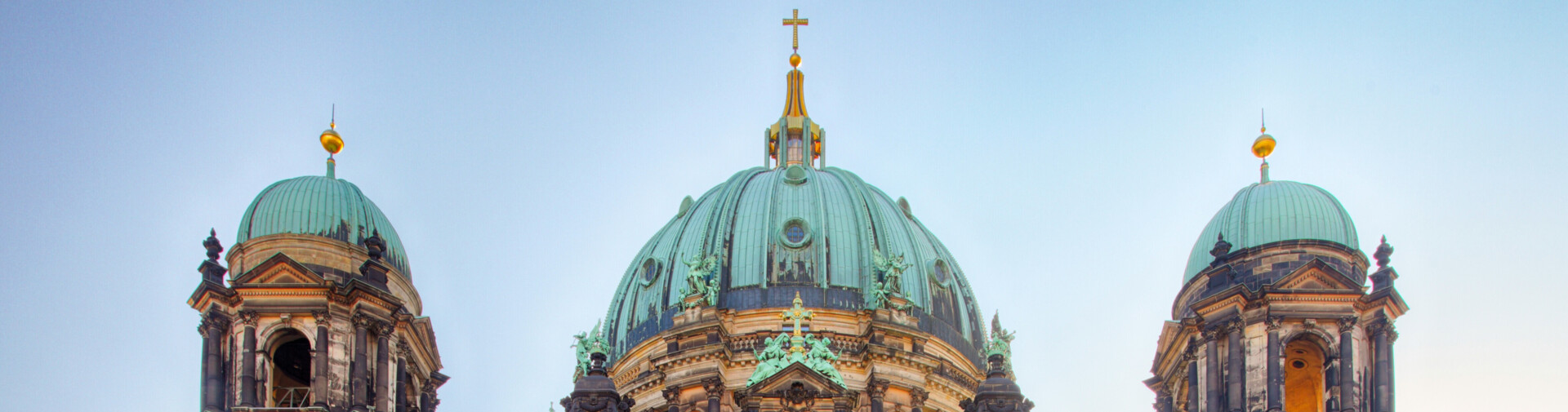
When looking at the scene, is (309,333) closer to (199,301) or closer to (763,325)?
(199,301)

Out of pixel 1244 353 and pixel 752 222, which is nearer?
pixel 1244 353

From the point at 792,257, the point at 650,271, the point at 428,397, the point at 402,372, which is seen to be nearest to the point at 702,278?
the point at 792,257

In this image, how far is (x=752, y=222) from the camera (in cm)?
5925

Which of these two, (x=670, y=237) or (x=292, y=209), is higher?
(x=670, y=237)

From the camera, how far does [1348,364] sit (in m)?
41.2

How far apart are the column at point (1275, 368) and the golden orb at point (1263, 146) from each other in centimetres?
603

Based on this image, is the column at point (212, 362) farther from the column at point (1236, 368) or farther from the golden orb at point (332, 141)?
the column at point (1236, 368)

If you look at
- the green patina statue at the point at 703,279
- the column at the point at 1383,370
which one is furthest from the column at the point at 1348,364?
the green patina statue at the point at 703,279

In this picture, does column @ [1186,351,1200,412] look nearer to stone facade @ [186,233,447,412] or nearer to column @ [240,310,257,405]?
stone facade @ [186,233,447,412]

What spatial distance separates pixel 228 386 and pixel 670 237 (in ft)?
69.9

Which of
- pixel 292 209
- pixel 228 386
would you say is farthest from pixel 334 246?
pixel 228 386

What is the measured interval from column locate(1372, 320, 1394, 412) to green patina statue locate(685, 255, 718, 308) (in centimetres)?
2105

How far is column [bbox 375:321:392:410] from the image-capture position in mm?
42719

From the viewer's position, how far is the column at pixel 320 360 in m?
41.5
